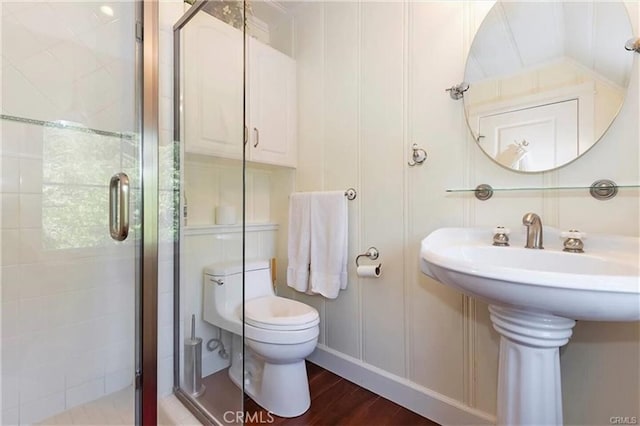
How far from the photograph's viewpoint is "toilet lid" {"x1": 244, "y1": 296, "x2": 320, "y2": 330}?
1281mm

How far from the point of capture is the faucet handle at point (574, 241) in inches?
35.5

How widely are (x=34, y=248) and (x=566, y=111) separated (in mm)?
1999

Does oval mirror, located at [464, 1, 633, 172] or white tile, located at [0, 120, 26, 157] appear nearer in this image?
oval mirror, located at [464, 1, 633, 172]

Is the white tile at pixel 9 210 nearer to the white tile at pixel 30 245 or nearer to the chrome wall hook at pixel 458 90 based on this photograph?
the white tile at pixel 30 245

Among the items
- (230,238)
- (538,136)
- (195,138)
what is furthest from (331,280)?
(538,136)

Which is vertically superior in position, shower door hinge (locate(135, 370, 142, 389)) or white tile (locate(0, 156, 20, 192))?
white tile (locate(0, 156, 20, 192))

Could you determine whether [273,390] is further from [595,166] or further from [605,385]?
[595,166]

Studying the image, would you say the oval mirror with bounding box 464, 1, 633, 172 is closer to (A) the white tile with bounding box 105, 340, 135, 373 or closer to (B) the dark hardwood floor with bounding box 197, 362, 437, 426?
(B) the dark hardwood floor with bounding box 197, 362, 437, 426

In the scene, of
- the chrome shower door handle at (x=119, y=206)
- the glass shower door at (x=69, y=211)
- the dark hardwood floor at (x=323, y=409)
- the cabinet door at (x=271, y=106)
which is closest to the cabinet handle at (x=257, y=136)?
the cabinet door at (x=271, y=106)

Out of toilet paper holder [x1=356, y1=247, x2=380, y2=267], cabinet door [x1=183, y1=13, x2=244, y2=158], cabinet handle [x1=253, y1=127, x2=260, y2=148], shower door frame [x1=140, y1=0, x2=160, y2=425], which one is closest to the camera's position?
shower door frame [x1=140, y1=0, x2=160, y2=425]

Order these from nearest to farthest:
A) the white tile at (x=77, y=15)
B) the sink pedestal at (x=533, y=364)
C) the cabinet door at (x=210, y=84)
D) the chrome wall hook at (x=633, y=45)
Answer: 1. the sink pedestal at (x=533, y=364)
2. the chrome wall hook at (x=633, y=45)
3. the white tile at (x=77, y=15)
4. the cabinet door at (x=210, y=84)

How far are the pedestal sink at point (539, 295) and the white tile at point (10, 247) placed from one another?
1448 mm

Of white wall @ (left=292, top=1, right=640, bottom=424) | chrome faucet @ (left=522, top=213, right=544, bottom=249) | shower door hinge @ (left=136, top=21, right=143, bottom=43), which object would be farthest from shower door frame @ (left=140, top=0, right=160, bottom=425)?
chrome faucet @ (left=522, top=213, right=544, bottom=249)

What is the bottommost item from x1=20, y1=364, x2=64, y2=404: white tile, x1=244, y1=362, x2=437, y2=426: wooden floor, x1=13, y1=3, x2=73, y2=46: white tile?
x1=244, y1=362, x2=437, y2=426: wooden floor
